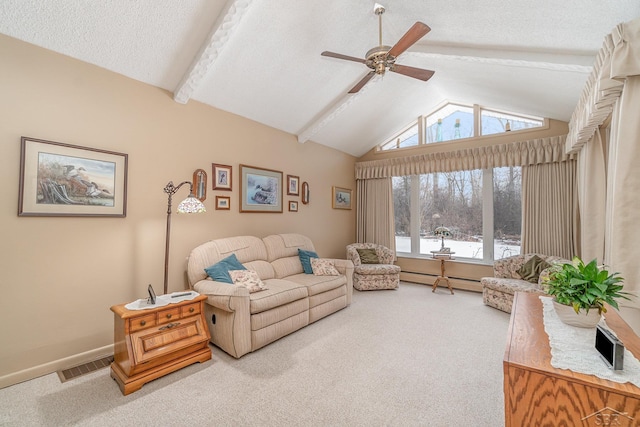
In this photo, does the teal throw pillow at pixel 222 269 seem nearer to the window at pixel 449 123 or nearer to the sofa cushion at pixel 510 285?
the sofa cushion at pixel 510 285

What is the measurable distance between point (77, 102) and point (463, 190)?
5814 millimetres

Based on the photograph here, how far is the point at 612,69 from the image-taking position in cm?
179

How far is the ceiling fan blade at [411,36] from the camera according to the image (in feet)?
A: 6.74

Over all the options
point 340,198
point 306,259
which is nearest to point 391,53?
point 306,259

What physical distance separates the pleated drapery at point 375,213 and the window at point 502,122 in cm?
203

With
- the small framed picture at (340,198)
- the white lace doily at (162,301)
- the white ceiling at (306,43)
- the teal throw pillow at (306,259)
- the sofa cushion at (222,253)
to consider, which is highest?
the white ceiling at (306,43)

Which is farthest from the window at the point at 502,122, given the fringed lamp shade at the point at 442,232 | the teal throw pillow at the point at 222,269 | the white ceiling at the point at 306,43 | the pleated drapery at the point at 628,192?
the teal throw pillow at the point at 222,269

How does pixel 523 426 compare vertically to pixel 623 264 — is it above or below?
below

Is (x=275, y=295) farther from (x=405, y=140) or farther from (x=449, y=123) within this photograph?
(x=449, y=123)

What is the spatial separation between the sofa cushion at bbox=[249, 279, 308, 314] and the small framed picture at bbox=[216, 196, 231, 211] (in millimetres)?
1160

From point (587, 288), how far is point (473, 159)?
3.93 m

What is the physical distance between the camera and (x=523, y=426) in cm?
115

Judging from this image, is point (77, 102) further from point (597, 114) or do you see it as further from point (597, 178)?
point (597, 178)

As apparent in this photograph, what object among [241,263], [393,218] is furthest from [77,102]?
[393,218]
